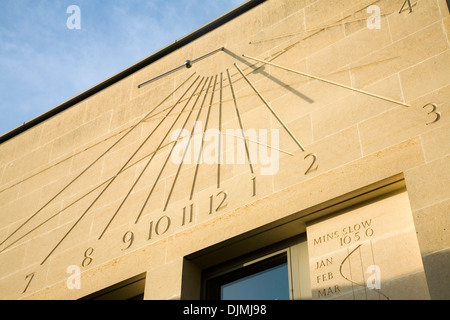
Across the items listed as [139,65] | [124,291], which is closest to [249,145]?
[124,291]

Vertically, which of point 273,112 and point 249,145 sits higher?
point 273,112

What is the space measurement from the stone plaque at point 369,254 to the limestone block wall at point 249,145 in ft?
0.59

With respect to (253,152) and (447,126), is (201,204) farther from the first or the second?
(447,126)

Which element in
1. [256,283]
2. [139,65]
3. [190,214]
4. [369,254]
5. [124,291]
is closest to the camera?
[369,254]

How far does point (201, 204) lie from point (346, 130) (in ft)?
4.92

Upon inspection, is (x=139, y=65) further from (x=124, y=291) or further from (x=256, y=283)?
(x=256, y=283)

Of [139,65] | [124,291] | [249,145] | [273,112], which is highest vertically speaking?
[139,65]

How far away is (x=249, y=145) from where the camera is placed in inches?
289

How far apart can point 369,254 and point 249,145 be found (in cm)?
200

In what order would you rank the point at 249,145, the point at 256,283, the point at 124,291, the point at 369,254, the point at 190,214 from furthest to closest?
the point at 249,145 → the point at 124,291 → the point at 190,214 → the point at 256,283 → the point at 369,254

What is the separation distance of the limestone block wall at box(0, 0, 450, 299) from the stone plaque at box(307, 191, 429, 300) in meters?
0.18

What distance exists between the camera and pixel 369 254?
226 inches

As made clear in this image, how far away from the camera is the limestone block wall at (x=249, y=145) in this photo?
6262 mm

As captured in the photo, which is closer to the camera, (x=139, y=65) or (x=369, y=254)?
(x=369, y=254)
